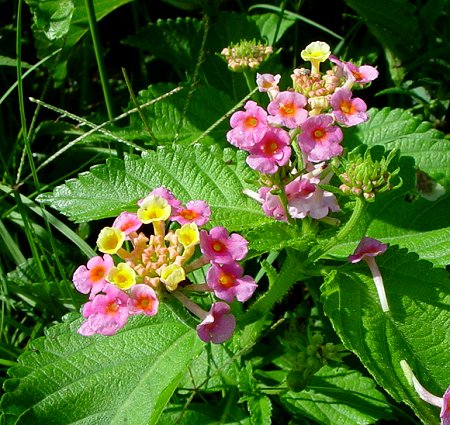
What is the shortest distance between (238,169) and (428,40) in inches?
49.6

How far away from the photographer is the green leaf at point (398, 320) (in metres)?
1.65

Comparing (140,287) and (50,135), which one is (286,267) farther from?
(50,135)

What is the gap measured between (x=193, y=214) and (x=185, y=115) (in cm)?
99

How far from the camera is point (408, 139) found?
7.34 ft

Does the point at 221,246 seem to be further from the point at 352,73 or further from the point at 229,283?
the point at 352,73

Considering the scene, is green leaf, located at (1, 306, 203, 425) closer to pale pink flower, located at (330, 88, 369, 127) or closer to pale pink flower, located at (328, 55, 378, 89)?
pale pink flower, located at (330, 88, 369, 127)

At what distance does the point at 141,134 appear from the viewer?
2.52m

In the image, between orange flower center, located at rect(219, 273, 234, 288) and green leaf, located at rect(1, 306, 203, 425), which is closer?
orange flower center, located at rect(219, 273, 234, 288)

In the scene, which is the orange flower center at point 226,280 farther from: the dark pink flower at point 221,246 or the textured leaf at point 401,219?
the textured leaf at point 401,219

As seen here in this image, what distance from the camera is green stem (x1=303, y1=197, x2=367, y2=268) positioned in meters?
1.63

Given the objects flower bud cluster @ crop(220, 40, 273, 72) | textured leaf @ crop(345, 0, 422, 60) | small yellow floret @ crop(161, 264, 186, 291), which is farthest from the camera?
textured leaf @ crop(345, 0, 422, 60)

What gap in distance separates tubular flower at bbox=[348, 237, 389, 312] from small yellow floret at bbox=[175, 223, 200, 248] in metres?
0.43

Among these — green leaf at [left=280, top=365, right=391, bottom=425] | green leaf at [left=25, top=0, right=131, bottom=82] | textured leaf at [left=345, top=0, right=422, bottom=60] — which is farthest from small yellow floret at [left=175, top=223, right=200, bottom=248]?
textured leaf at [left=345, top=0, right=422, bottom=60]

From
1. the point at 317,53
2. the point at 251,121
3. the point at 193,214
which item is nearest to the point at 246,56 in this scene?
the point at 317,53
